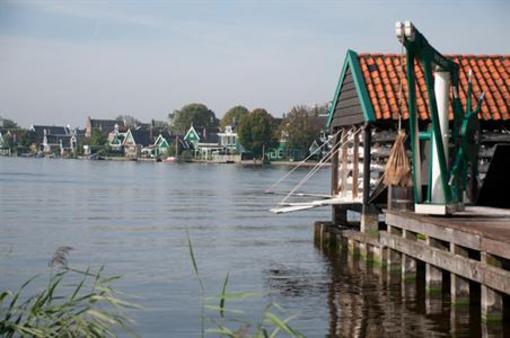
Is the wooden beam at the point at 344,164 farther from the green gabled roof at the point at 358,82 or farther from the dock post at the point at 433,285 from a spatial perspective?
the dock post at the point at 433,285

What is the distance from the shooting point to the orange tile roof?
72.2 feet

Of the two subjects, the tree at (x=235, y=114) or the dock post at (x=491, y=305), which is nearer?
the dock post at (x=491, y=305)

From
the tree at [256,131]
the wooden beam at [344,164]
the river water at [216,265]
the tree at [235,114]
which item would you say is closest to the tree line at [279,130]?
the tree at [256,131]

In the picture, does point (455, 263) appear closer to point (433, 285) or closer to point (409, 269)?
point (433, 285)

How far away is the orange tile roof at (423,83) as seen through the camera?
72.2 feet

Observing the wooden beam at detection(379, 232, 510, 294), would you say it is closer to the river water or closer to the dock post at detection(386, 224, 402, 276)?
the dock post at detection(386, 224, 402, 276)

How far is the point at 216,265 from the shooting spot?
2323 centimetres

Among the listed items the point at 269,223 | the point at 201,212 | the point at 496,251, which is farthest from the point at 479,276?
the point at 201,212

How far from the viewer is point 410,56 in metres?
16.2

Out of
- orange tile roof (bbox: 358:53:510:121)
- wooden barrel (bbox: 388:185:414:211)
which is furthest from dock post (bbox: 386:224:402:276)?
orange tile roof (bbox: 358:53:510:121)

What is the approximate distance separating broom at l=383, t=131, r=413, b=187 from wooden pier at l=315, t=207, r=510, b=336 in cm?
71

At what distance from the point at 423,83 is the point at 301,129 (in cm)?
14368

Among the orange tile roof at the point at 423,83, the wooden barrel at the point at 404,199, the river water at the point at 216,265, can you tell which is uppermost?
the orange tile roof at the point at 423,83

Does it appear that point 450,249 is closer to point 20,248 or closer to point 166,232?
point 20,248
